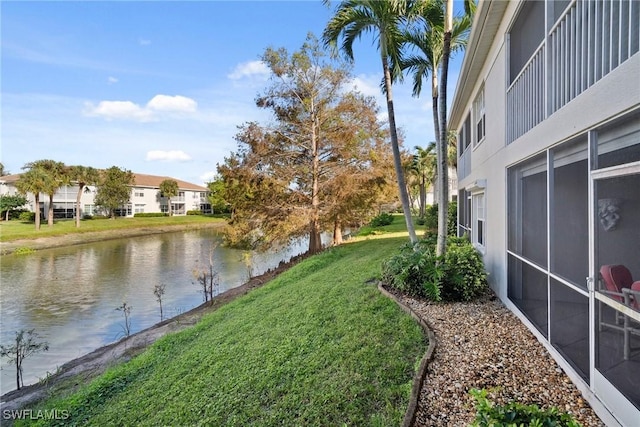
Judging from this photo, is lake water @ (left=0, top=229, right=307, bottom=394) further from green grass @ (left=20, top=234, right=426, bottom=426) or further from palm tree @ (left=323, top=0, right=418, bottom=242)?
palm tree @ (left=323, top=0, right=418, bottom=242)

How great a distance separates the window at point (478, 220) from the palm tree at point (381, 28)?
Result: 5.68ft

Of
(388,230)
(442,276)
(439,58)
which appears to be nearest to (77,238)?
(388,230)

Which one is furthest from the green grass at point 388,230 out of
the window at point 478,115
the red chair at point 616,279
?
the red chair at point 616,279

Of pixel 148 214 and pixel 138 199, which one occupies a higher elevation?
pixel 138 199

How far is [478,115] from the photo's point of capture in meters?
9.58

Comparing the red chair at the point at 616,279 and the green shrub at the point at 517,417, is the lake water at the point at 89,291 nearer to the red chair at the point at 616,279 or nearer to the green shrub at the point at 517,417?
the green shrub at the point at 517,417

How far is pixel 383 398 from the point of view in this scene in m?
3.68

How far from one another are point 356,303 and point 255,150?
1228 centimetres

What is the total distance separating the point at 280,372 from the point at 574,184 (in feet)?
14.2

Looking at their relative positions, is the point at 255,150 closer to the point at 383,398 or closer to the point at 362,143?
the point at 362,143

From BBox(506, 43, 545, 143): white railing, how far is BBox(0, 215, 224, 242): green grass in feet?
115

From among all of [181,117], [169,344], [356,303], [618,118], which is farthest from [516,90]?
[181,117]

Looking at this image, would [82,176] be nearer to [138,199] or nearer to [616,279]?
[138,199]

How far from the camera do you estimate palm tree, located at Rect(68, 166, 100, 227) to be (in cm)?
3566
